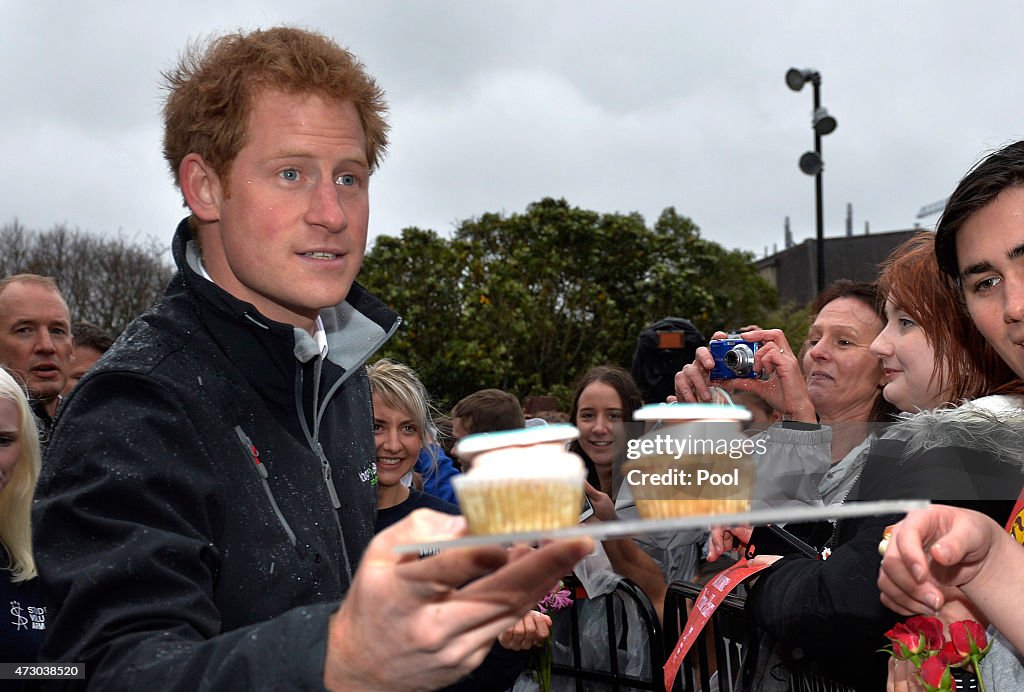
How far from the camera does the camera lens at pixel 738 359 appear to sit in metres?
2.65

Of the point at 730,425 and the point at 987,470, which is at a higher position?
the point at 730,425

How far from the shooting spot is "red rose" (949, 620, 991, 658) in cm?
202

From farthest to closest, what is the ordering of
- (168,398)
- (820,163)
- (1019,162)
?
(820,163)
(1019,162)
(168,398)

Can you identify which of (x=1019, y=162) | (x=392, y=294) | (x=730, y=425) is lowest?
(x=730, y=425)

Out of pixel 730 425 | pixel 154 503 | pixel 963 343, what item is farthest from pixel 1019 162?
pixel 154 503

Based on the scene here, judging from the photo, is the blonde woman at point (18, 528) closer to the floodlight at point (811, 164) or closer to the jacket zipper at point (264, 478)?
the jacket zipper at point (264, 478)

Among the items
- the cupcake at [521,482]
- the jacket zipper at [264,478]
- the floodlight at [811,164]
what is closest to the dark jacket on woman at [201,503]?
the jacket zipper at [264,478]

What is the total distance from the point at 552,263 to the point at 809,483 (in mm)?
18537

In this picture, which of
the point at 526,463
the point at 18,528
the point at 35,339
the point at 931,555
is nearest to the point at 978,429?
the point at 931,555

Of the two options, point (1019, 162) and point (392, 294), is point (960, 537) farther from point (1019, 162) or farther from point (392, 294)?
point (392, 294)

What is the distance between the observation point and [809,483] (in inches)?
79.9

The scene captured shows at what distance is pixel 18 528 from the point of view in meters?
3.21

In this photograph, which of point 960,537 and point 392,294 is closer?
point 960,537

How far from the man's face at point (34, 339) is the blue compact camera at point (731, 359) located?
4812 millimetres
